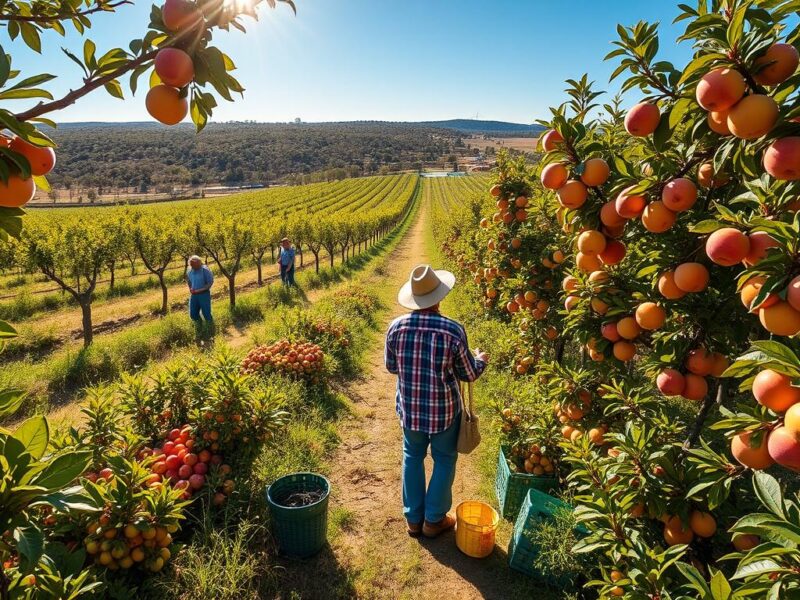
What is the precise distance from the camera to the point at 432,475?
408 cm

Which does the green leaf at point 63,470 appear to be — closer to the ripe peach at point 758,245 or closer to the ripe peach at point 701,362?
the ripe peach at point 758,245

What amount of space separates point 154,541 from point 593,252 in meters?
3.60

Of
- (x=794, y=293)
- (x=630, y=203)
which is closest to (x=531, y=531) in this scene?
(x=630, y=203)

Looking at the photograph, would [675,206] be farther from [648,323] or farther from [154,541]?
[154,541]

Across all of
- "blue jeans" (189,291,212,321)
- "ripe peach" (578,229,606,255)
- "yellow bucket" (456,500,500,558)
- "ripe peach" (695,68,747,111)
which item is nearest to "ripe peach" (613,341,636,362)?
"ripe peach" (578,229,606,255)

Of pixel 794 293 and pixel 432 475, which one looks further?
pixel 432 475

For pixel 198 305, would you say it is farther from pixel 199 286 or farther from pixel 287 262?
pixel 287 262

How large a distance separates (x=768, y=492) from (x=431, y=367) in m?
2.47

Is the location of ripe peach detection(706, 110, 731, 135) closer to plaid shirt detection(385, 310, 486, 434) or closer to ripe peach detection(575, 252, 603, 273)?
ripe peach detection(575, 252, 603, 273)

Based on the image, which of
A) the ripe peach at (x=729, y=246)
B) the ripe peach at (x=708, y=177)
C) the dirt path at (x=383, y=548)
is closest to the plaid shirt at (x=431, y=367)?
the dirt path at (x=383, y=548)

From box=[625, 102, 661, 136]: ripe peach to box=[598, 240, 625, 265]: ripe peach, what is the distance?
0.61 meters

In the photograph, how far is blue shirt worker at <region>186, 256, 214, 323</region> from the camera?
10.1 metres

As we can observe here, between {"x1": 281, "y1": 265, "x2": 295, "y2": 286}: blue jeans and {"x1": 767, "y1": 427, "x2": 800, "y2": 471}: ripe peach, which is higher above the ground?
{"x1": 767, "y1": 427, "x2": 800, "y2": 471}: ripe peach

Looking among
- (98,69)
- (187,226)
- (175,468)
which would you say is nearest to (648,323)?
(98,69)
